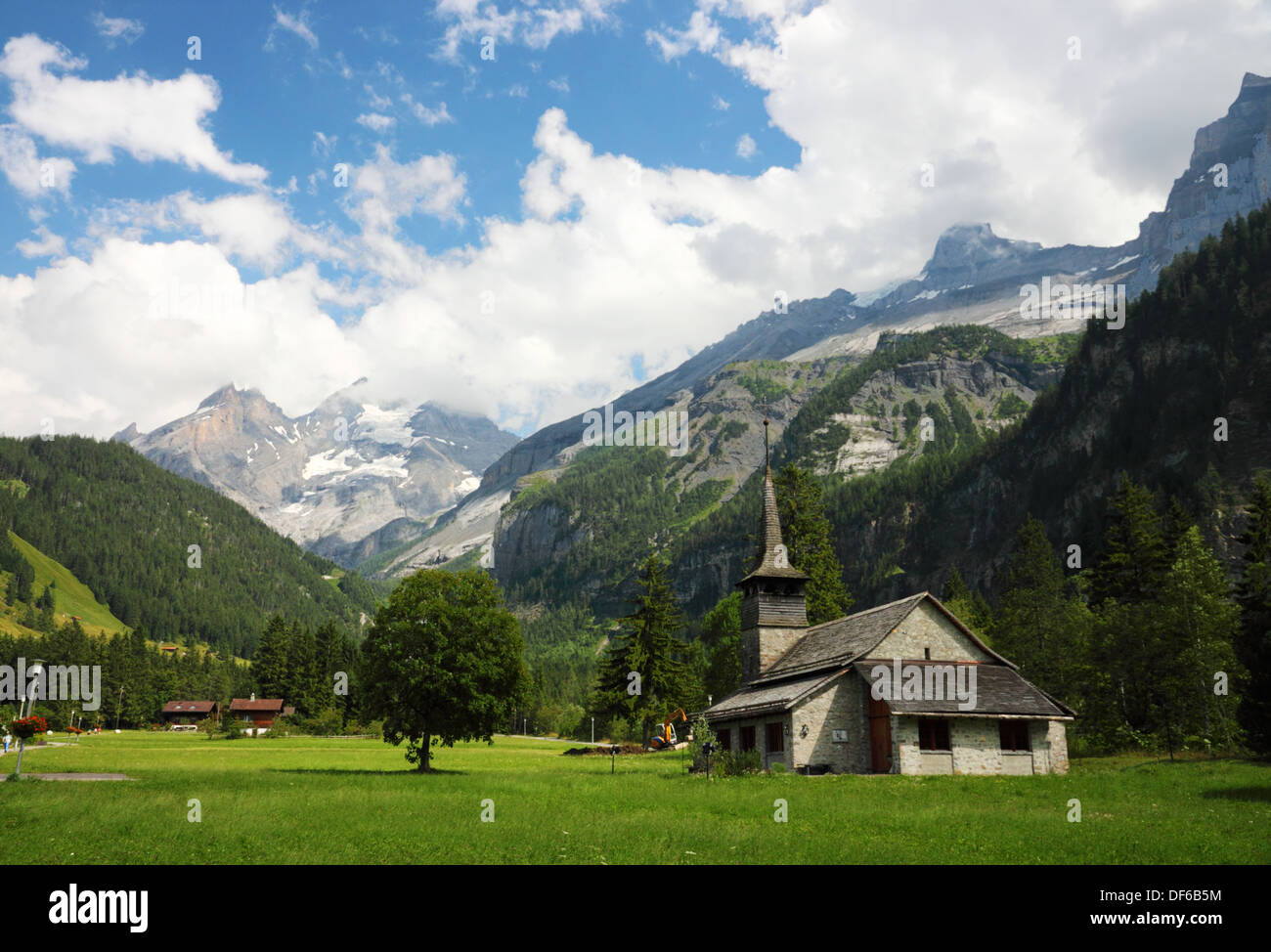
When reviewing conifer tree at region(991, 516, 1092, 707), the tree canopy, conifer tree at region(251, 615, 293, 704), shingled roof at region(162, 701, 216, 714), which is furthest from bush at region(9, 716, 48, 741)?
shingled roof at region(162, 701, 216, 714)

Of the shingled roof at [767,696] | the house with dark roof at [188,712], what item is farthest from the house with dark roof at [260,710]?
the shingled roof at [767,696]

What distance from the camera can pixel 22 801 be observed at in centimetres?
2300

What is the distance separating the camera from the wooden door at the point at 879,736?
40.3m

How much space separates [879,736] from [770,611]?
14534 mm

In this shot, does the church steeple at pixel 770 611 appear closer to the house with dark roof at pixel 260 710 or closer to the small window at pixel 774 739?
the small window at pixel 774 739

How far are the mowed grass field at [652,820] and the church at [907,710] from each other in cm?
455

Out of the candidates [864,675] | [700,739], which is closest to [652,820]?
[700,739]

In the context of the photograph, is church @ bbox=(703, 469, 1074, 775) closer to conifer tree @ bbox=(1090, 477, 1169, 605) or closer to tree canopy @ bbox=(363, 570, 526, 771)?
tree canopy @ bbox=(363, 570, 526, 771)

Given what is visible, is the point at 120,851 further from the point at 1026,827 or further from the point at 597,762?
the point at 597,762

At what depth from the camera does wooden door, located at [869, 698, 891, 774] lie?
40344 mm

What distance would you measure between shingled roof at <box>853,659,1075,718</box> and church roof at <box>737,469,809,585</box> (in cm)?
1320

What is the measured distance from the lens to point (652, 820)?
22562 millimetres

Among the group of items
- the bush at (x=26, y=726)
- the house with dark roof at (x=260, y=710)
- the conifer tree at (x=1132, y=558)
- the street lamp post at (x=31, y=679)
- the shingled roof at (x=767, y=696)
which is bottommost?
the house with dark roof at (x=260, y=710)
